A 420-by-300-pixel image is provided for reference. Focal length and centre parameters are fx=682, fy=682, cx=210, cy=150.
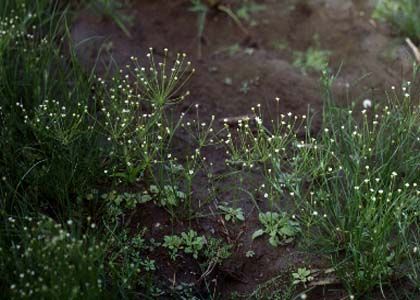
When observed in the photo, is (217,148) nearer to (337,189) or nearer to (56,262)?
(337,189)

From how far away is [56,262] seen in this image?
9.73 feet

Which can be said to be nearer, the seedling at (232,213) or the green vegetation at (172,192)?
the green vegetation at (172,192)

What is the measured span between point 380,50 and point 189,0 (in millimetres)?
1491

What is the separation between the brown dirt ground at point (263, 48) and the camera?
15.0 feet

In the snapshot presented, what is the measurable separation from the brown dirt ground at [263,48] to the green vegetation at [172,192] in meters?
0.28

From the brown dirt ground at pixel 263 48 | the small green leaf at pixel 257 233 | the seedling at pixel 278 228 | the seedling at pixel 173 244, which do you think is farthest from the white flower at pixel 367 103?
the seedling at pixel 173 244

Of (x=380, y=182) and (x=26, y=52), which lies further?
(x=26, y=52)

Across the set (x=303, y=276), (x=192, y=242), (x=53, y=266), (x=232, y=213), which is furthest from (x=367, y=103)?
(x=53, y=266)

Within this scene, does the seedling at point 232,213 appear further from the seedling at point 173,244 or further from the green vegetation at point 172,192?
the seedling at point 173,244

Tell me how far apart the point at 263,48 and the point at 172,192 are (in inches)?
67.9

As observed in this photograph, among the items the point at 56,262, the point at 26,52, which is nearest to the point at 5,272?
the point at 56,262

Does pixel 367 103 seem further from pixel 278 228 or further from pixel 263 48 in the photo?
pixel 278 228

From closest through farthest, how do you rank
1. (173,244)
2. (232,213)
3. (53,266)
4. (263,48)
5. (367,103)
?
(53,266) < (173,244) < (232,213) < (367,103) < (263,48)

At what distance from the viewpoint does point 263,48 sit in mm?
5027
